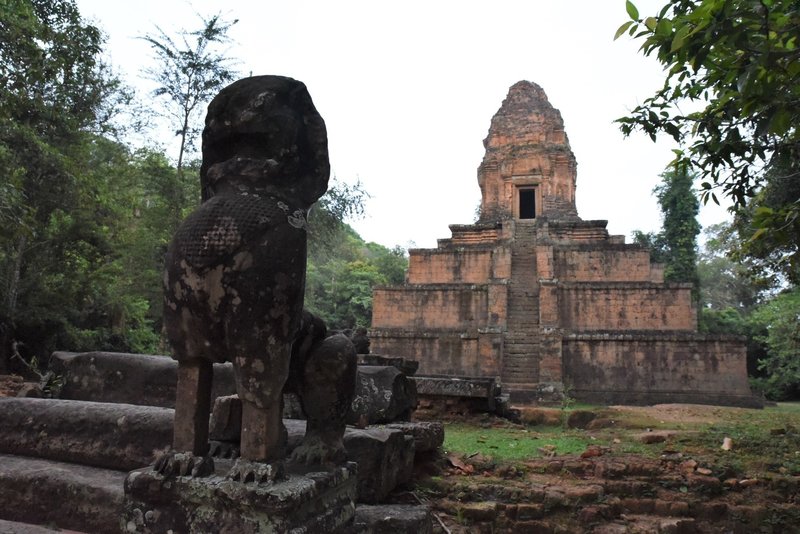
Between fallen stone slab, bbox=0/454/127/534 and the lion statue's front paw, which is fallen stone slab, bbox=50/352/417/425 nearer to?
fallen stone slab, bbox=0/454/127/534

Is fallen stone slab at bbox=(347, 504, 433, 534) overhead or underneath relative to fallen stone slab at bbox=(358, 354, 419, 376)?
underneath

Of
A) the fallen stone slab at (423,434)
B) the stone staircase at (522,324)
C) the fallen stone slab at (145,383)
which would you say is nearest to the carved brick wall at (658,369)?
the stone staircase at (522,324)

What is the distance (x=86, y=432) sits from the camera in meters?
3.16

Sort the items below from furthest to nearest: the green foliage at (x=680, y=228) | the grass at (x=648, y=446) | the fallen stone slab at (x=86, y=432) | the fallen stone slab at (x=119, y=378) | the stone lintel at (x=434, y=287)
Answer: the green foliage at (x=680, y=228)
the stone lintel at (x=434, y=287)
the grass at (x=648, y=446)
the fallen stone slab at (x=119, y=378)
the fallen stone slab at (x=86, y=432)

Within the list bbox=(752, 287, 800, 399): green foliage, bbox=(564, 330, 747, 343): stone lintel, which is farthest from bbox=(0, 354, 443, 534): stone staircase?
bbox=(564, 330, 747, 343): stone lintel

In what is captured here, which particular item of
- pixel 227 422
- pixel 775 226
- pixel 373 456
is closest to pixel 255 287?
pixel 227 422

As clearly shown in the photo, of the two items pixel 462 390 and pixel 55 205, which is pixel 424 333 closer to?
pixel 462 390

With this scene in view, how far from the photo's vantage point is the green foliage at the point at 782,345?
54.1 ft

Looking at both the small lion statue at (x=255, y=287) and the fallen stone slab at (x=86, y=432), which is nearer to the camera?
the small lion statue at (x=255, y=287)

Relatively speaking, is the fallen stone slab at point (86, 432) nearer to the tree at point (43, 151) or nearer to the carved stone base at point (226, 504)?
the carved stone base at point (226, 504)

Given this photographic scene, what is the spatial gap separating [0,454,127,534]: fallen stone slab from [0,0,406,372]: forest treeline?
5.55 meters

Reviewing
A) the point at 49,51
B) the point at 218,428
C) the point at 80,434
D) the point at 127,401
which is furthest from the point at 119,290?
the point at 218,428

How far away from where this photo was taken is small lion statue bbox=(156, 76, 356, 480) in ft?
6.75

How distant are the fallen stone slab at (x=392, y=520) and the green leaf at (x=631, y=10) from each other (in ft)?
10.2
